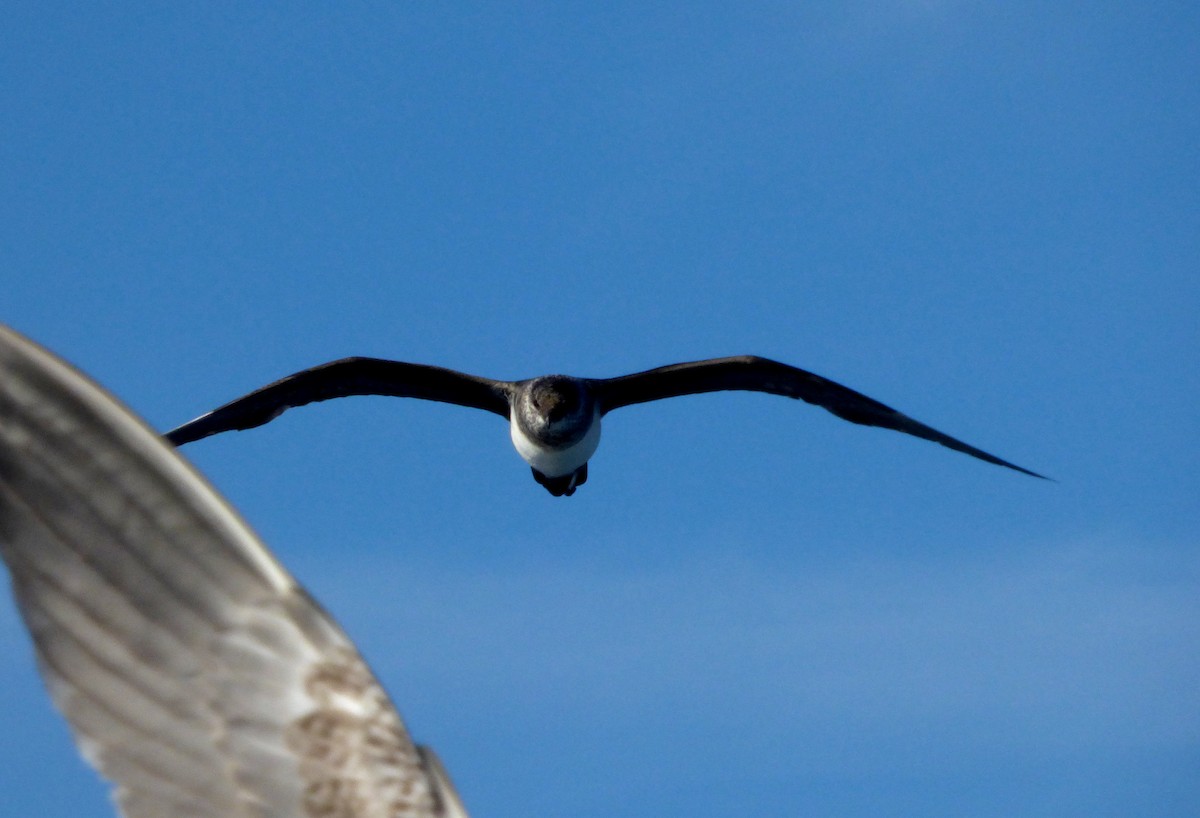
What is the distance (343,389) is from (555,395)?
3.13 meters

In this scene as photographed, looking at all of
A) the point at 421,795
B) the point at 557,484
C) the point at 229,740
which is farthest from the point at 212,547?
the point at 557,484

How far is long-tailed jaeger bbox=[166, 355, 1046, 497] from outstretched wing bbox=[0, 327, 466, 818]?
47.7 ft

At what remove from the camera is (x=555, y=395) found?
60.2 ft

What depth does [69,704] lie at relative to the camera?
10.9ft

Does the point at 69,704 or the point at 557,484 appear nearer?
the point at 69,704

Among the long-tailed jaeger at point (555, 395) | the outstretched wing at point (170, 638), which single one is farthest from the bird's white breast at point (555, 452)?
the outstretched wing at point (170, 638)

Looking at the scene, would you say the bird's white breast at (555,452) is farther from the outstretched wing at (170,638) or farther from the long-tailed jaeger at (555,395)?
the outstretched wing at (170,638)

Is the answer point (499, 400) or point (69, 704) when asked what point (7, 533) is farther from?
point (499, 400)

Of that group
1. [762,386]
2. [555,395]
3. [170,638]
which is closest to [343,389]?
[555,395]

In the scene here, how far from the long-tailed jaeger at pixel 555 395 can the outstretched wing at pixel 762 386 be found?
0.01 metres

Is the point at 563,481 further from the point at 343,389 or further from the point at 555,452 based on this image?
the point at 343,389

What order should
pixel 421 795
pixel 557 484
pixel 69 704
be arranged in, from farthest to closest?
pixel 557 484 < pixel 421 795 < pixel 69 704

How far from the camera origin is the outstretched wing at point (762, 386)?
19812mm

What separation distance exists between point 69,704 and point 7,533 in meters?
0.42
